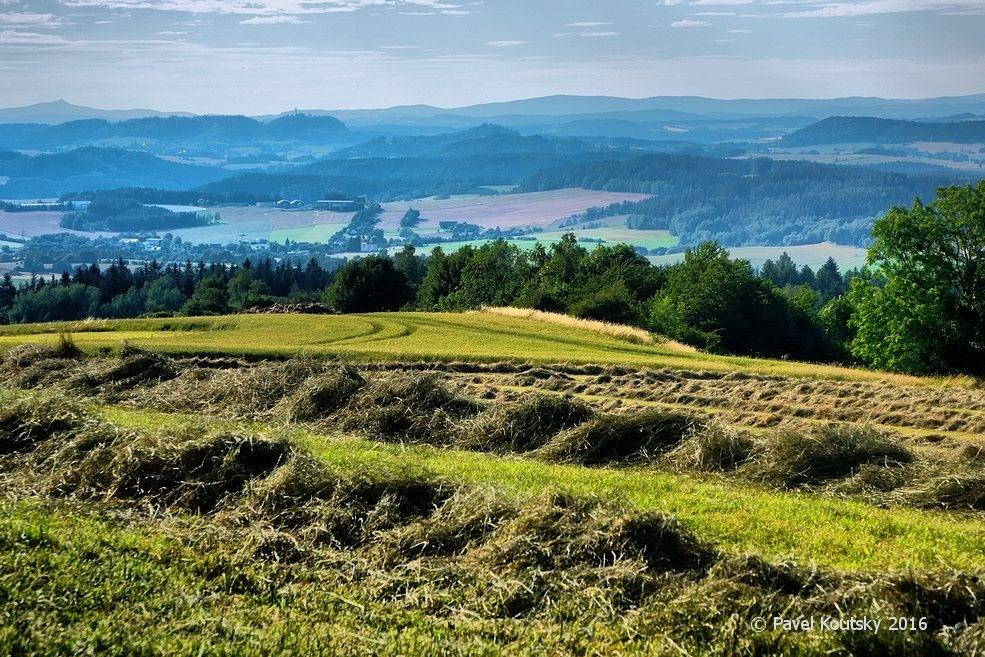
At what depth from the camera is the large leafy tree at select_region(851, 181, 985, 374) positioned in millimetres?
50094

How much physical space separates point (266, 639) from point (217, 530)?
2.97m

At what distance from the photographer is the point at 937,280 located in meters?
50.6

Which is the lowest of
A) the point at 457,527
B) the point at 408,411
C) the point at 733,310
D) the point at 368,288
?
the point at 733,310

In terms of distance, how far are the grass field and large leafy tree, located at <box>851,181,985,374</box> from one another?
18945mm

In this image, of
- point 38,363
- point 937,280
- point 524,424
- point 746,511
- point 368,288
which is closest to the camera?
point 746,511

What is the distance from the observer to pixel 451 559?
29.5 ft

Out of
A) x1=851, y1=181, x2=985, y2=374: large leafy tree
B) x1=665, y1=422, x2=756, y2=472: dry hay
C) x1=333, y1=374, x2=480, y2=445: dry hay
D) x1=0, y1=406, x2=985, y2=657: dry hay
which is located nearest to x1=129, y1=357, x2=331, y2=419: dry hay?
x1=333, y1=374, x2=480, y2=445: dry hay

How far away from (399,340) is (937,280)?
3086 centimetres

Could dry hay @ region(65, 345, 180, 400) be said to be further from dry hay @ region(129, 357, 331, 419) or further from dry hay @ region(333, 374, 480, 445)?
dry hay @ region(333, 374, 480, 445)

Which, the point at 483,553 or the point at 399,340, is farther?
the point at 399,340

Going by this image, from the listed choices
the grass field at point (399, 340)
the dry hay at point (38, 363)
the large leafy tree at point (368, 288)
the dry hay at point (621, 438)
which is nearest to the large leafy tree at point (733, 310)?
the large leafy tree at point (368, 288)

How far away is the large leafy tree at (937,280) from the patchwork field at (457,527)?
33.0m

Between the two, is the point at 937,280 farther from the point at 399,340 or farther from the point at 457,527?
the point at 457,527

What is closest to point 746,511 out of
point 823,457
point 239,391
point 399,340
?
point 823,457
